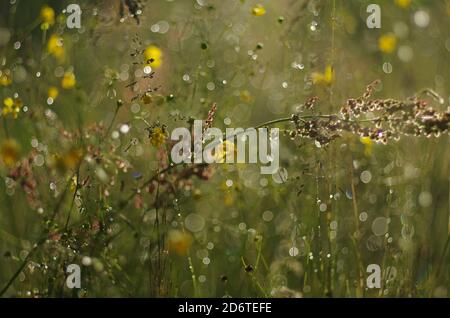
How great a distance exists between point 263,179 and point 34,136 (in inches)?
30.3

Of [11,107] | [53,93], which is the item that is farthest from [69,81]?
[11,107]

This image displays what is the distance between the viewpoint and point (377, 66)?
2.95 metres

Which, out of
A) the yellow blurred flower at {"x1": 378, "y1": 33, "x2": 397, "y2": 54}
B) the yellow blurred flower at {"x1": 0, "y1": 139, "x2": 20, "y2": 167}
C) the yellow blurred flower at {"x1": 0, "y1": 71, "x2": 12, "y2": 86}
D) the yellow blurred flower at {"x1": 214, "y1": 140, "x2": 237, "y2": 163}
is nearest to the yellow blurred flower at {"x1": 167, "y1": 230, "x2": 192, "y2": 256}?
the yellow blurred flower at {"x1": 214, "y1": 140, "x2": 237, "y2": 163}

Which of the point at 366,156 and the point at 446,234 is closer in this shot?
the point at 446,234

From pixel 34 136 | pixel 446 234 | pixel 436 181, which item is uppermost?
pixel 34 136

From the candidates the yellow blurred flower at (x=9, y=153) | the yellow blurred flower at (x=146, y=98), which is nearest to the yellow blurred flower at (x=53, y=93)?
the yellow blurred flower at (x=9, y=153)

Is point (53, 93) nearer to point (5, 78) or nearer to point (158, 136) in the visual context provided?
point (5, 78)

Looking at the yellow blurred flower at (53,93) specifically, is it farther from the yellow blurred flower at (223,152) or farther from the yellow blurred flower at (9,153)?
the yellow blurred flower at (223,152)

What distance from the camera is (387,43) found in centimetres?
296

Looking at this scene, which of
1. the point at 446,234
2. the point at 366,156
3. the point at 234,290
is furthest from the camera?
the point at 366,156

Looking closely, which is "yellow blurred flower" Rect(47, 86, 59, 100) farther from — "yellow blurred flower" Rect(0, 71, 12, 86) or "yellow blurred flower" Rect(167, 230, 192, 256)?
"yellow blurred flower" Rect(167, 230, 192, 256)

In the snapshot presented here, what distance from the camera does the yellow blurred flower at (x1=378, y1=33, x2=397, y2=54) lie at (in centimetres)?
295
